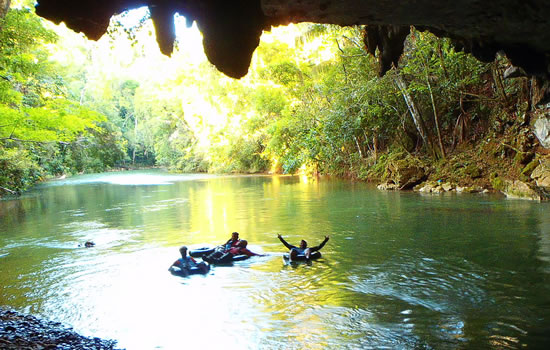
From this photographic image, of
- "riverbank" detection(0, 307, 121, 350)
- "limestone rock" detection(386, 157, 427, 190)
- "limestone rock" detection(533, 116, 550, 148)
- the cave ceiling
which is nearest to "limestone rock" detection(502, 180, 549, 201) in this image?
"limestone rock" detection(533, 116, 550, 148)

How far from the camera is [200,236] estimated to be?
49.3 feet

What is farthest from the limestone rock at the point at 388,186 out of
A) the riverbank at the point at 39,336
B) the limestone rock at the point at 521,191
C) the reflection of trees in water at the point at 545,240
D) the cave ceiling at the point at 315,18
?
the riverbank at the point at 39,336

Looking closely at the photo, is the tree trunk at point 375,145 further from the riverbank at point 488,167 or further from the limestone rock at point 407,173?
the limestone rock at point 407,173

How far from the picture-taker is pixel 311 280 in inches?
373

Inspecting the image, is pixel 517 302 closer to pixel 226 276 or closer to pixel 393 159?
pixel 226 276

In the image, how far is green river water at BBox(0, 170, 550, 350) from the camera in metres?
6.82

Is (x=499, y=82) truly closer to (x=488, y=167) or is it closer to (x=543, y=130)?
(x=543, y=130)

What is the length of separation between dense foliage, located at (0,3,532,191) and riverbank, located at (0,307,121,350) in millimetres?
5955

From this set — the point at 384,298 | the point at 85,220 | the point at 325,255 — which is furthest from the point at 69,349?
the point at 85,220

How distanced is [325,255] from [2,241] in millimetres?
10923

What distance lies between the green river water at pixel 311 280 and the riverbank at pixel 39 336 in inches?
15.1

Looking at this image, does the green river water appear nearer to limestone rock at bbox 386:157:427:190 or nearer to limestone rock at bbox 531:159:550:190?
limestone rock at bbox 531:159:550:190

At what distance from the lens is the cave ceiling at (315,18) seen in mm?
5367

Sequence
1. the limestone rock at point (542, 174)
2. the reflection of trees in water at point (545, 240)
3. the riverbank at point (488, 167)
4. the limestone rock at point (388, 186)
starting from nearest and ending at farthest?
the reflection of trees in water at point (545, 240) < the limestone rock at point (542, 174) < the riverbank at point (488, 167) < the limestone rock at point (388, 186)
